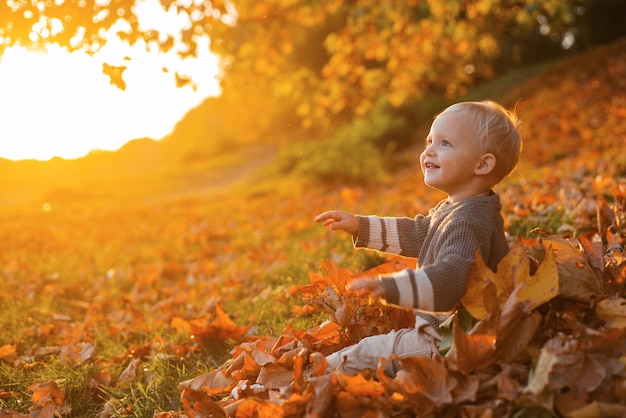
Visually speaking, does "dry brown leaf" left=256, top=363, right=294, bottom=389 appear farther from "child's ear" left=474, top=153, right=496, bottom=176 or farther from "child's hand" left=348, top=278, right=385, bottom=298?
"child's ear" left=474, top=153, right=496, bottom=176

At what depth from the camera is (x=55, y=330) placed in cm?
409

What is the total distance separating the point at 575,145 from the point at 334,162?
4806 mm

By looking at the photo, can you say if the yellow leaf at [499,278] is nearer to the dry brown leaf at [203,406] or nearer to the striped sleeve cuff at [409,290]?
the striped sleeve cuff at [409,290]

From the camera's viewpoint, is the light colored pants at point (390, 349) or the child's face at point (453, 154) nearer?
the light colored pants at point (390, 349)

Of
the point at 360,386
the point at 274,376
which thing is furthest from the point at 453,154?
the point at 274,376

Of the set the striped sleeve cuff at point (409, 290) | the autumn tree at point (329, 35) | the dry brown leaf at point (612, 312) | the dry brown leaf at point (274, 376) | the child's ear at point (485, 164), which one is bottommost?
the dry brown leaf at point (274, 376)

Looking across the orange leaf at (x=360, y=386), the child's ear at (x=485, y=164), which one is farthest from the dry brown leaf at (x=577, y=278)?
the orange leaf at (x=360, y=386)

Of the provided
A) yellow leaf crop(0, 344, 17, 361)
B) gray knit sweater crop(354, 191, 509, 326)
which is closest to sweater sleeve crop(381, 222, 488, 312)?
gray knit sweater crop(354, 191, 509, 326)

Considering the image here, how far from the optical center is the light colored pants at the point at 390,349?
81.2 inches

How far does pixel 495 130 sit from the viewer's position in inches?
85.6

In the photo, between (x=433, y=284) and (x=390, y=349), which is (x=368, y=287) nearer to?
(x=433, y=284)

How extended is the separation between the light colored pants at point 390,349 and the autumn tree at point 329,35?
3.34 meters

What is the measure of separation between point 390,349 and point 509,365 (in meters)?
0.49

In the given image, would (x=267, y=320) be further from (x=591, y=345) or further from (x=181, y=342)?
(x=591, y=345)
